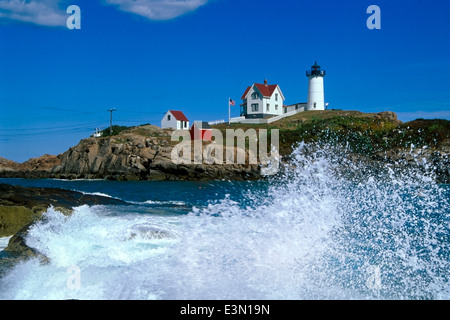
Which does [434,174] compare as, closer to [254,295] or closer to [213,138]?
[213,138]

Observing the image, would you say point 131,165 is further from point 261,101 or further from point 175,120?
point 261,101

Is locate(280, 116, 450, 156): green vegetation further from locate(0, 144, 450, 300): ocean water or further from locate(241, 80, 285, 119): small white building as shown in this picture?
locate(0, 144, 450, 300): ocean water

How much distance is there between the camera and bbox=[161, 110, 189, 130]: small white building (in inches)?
3114

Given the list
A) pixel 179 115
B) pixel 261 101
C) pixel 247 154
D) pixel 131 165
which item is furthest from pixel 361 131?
pixel 131 165

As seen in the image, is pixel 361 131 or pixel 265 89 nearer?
pixel 361 131

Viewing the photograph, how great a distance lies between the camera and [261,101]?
81438 millimetres

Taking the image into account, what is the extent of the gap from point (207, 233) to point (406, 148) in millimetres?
49180

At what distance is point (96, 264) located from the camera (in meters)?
8.96

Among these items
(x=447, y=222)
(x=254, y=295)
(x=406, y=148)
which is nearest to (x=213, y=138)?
(x=406, y=148)

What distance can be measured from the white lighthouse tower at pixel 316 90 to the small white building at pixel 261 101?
20.4 feet

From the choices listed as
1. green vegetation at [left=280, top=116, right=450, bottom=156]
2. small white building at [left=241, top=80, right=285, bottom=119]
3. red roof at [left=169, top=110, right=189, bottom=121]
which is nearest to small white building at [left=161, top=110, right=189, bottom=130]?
red roof at [left=169, top=110, right=189, bottom=121]

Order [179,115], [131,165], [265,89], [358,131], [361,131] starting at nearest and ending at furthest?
1. [131,165]
2. [361,131]
3. [358,131]
4. [179,115]
5. [265,89]

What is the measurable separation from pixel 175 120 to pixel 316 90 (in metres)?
28.9

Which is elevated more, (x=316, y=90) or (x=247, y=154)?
(x=316, y=90)
